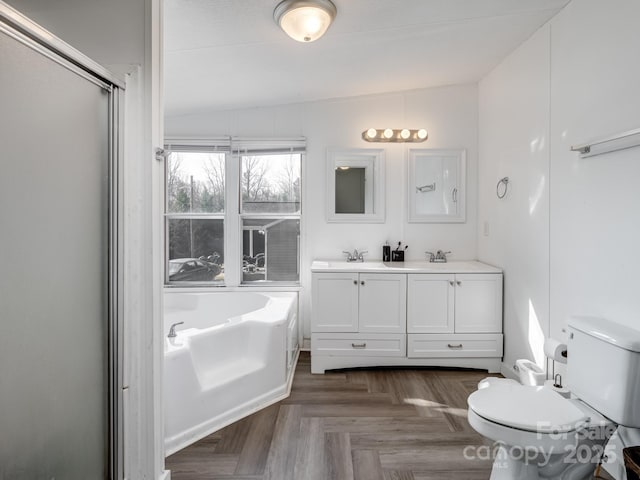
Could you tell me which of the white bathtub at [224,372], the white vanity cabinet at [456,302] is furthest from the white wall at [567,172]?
the white bathtub at [224,372]

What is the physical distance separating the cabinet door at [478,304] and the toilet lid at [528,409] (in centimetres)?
119

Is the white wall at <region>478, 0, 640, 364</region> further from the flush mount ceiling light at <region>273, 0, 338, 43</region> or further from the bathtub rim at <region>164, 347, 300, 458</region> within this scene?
the bathtub rim at <region>164, 347, 300, 458</region>

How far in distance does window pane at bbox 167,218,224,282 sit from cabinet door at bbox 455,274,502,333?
7.11 feet

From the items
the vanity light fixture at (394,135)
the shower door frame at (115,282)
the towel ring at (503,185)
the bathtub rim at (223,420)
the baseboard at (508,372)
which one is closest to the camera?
the shower door frame at (115,282)

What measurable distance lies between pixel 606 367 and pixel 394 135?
2.37 m

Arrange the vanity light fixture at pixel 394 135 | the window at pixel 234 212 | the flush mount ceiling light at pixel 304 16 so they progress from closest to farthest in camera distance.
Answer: the flush mount ceiling light at pixel 304 16 < the vanity light fixture at pixel 394 135 < the window at pixel 234 212

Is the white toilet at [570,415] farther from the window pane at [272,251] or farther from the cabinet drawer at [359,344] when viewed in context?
the window pane at [272,251]

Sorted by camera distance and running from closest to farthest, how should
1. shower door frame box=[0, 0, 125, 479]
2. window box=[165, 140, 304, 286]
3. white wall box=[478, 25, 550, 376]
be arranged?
1. shower door frame box=[0, 0, 125, 479]
2. white wall box=[478, 25, 550, 376]
3. window box=[165, 140, 304, 286]

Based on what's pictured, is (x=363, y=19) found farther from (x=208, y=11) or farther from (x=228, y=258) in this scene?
(x=228, y=258)

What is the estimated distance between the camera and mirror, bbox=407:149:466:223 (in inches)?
133

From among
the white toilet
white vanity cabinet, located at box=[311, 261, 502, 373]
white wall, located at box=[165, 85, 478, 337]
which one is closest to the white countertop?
white vanity cabinet, located at box=[311, 261, 502, 373]

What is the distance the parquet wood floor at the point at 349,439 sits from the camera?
1.74 meters

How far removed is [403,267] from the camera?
118 inches

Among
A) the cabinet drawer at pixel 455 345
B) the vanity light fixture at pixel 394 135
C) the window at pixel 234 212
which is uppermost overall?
the vanity light fixture at pixel 394 135
